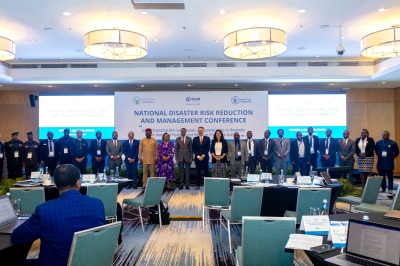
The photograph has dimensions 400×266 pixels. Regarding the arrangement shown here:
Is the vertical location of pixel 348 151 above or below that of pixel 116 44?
below

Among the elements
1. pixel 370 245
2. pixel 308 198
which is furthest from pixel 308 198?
pixel 370 245

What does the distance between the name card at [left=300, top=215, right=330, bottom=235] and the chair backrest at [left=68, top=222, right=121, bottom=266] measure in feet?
4.50

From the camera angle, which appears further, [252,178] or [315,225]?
[252,178]

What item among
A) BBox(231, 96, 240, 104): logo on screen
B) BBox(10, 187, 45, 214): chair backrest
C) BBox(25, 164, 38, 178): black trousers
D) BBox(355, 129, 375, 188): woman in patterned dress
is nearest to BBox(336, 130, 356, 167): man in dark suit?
BBox(355, 129, 375, 188): woman in patterned dress

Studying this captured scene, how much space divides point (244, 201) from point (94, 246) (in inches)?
98.5

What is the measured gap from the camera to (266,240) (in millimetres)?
2758

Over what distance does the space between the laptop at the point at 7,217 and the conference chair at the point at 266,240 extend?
5.90 feet

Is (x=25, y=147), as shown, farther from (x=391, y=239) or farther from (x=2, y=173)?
(x=391, y=239)

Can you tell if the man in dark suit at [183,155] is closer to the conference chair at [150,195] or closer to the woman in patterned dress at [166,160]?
the woman in patterned dress at [166,160]

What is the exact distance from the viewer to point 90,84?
38.6 ft

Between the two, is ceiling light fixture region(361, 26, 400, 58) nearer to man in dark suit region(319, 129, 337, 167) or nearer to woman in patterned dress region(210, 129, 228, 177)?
man in dark suit region(319, 129, 337, 167)

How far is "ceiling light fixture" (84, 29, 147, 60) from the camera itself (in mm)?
6379

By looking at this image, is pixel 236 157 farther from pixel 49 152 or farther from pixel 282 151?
pixel 49 152

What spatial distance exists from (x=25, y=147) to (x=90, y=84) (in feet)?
10.0
